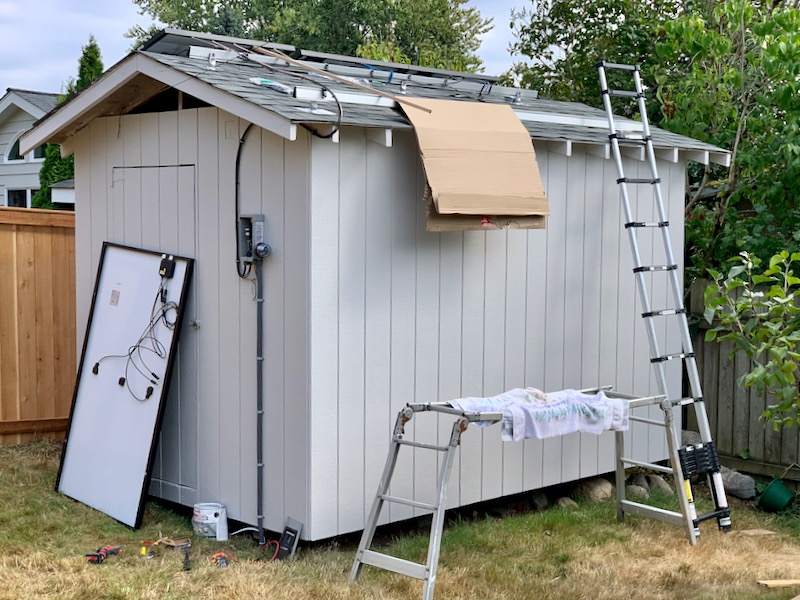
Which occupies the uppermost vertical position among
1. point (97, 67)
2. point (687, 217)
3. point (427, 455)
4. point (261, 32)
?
point (261, 32)

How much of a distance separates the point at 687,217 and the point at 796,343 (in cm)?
236

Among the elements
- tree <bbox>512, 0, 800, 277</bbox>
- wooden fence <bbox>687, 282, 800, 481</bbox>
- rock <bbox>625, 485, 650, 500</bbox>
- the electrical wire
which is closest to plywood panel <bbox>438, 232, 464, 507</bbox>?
the electrical wire

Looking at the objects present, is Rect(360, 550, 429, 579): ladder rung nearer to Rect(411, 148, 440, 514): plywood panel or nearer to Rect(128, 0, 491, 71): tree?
Rect(411, 148, 440, 514): plywood panel

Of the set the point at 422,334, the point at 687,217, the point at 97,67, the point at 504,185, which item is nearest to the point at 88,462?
the point at 422,334

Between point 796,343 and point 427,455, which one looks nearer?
point 427,455

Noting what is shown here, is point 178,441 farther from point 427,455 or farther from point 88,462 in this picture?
point 427,455

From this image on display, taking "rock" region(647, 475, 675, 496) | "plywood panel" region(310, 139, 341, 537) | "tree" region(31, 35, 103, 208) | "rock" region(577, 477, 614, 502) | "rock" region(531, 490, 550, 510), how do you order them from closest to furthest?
"plywood panel" region(310, 139, 341, 537) → "rock" region(531, 490, 550, 510) → "rock" region(577, 477, 614, 502) → "rock" region(647, 475, 675, 496) → "tree" region(31, 35, 103, 208)

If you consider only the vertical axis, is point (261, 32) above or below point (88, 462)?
above

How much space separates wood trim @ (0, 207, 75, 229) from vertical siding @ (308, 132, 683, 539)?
3258mm

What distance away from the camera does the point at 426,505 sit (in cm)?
459

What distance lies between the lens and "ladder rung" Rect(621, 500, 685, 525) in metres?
5.83

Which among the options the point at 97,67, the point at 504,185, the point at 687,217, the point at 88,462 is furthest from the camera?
the point at 97,67

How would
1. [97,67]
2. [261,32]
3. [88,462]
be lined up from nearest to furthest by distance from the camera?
[88,462]
[97,67]
[261,32]

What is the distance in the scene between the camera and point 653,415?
23.2ft
